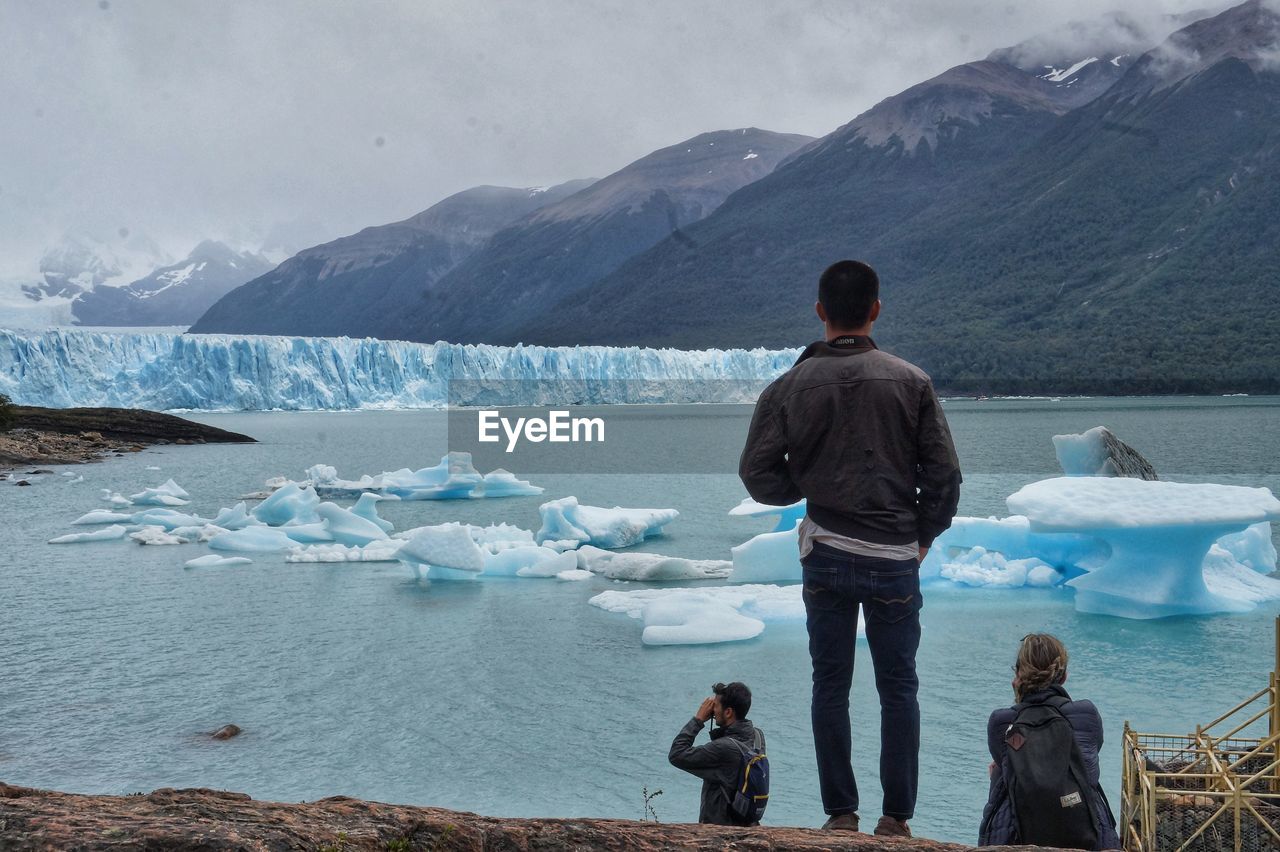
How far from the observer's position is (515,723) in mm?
6039

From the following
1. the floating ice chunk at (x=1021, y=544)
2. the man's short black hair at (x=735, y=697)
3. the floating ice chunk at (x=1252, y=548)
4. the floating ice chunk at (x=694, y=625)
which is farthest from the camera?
the floating ice chunk at (x=1252, y=548)

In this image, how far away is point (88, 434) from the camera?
109ft

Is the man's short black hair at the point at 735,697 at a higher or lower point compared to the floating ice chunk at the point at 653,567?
higher

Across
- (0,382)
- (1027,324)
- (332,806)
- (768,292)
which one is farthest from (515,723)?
(768,292)

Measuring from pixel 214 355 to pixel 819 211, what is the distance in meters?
62.6

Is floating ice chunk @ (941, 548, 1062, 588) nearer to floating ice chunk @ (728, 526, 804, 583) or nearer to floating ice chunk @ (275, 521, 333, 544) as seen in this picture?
floating ice chunk @ (728, 526, 804, 583)

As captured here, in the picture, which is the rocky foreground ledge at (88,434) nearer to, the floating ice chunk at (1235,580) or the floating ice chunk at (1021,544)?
the floating ice chunk at (1021,544)

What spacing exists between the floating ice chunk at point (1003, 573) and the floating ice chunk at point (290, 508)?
8.30 metres

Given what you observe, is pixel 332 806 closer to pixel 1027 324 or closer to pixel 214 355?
pixel 214 355

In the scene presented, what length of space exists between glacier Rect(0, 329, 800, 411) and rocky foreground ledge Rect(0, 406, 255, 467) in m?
5.63

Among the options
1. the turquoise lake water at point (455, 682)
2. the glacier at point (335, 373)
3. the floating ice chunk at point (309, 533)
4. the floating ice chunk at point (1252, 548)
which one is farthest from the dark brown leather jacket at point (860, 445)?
the glacier at point (335, 373)

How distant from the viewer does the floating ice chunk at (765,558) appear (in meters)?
9.97

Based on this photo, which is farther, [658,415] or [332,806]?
[658,415]

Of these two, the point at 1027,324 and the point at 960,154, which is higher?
the point at 960,154
